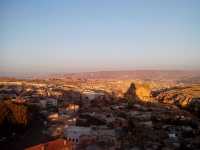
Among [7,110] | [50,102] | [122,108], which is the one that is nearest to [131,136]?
[7,110]

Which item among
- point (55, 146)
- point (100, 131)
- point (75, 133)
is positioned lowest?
point (100, 131)

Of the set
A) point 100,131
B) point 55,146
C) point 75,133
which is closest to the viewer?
point 55,146

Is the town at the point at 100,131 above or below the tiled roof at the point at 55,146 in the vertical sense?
below

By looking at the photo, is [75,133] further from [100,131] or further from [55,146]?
[55,146]

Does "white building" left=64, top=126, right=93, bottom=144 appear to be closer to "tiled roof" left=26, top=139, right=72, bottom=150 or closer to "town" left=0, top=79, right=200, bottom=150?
"town" left=0, top=79, right=200, bottom=150

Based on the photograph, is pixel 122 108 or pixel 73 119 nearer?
pixel 73 119

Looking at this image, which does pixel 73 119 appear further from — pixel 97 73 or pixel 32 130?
pixel 97 73

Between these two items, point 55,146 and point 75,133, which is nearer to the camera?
point 55,146

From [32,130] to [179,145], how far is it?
415 inches

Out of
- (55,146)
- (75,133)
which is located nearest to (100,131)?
(75,133)

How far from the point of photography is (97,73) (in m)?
176

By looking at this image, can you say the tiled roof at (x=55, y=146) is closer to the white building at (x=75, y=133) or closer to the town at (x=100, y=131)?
the town at (x=100, y=131)

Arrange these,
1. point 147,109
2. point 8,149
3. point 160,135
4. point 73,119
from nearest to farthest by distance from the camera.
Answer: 1. point 8,149
2. point 160,135
3. point 73,119
4. point 147,109

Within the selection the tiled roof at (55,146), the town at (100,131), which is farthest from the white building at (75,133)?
the tiled roof at (55,146)
